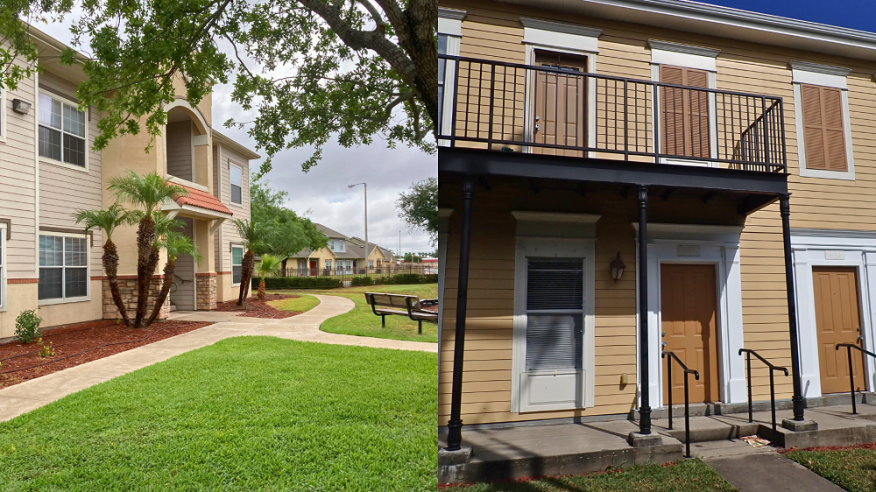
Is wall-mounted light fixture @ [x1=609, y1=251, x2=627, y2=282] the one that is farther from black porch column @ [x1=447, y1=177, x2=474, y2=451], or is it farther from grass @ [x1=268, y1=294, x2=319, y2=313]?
grass @ [x1=268, y1=294, x2=319, y2=313]

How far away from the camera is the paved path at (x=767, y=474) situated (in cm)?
397

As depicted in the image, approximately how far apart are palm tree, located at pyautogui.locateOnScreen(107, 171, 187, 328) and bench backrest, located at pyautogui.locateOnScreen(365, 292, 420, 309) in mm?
3512

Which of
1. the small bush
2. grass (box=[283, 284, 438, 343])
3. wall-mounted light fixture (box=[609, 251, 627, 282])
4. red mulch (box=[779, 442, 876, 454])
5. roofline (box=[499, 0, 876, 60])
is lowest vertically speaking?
red mulch (box=[779, 442, 876, 454])

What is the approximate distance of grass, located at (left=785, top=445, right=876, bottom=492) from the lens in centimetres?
400

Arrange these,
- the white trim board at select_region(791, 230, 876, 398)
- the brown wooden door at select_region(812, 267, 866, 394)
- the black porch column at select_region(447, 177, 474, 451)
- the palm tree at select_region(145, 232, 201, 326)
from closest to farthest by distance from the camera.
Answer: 1. the black porch column at select_region(447, 177, 474, 451)
2. the white trim board at select_region(791, 230, 876, 398)
3. the brown wooden door at select_region(812, 267, 866, 394)
4. the palm tree at select_region(145, 232, 201, 326)

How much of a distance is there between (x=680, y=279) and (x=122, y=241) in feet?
24.5

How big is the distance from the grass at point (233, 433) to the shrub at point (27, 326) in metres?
0.96

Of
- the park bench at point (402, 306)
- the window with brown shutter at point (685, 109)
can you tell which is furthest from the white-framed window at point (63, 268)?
the window with brown shutter at point (685, 109)

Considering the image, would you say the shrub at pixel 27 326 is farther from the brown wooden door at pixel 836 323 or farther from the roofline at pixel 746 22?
the brown wooden door at pixel 836 323

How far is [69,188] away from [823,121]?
9.52 meters

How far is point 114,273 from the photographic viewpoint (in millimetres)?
5957

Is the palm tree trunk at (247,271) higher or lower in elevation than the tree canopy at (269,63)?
lower

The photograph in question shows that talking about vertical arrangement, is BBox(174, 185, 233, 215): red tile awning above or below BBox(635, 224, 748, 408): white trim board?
above

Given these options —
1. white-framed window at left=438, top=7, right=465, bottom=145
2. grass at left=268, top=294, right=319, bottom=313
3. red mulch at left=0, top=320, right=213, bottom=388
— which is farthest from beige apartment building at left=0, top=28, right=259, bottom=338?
grass at left=268, top=294, right=319, bottom=313
